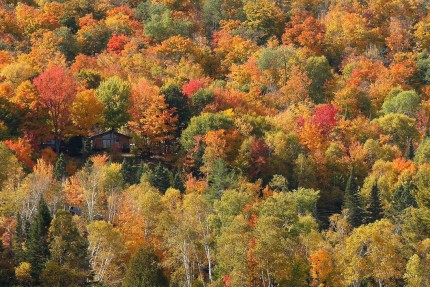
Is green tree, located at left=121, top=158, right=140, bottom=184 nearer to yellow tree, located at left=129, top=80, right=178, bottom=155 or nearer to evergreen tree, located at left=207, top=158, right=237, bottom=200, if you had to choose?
evergreen tree, located at left=207, top=158, right=237, bottom=200

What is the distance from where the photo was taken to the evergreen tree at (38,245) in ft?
158

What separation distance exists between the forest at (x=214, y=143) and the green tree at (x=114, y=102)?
218mm

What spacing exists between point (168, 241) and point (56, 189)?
485 inches

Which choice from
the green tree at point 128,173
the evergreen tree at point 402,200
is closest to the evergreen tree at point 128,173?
the green tree at point 128,173

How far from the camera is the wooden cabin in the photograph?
77000 millimetres

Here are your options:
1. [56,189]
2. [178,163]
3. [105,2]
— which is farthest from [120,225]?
[105,2]

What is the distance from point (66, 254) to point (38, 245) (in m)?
2.47

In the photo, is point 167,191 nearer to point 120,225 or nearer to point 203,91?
point 120,225

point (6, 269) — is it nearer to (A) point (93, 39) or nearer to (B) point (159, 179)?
(B) point (159, 179)

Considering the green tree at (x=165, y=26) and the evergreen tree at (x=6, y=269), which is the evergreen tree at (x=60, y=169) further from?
the green tree at (x=165, y=26)

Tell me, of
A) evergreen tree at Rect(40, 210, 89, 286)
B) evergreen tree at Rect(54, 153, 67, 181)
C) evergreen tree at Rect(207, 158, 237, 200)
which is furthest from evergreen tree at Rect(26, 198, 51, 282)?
evergreen tree at Rect(207, 158, 237, 200)

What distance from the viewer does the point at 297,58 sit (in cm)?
10631

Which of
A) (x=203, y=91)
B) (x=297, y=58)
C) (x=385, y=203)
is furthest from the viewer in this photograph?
(x=297, y=58)

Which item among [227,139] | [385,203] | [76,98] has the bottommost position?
[385,203]
